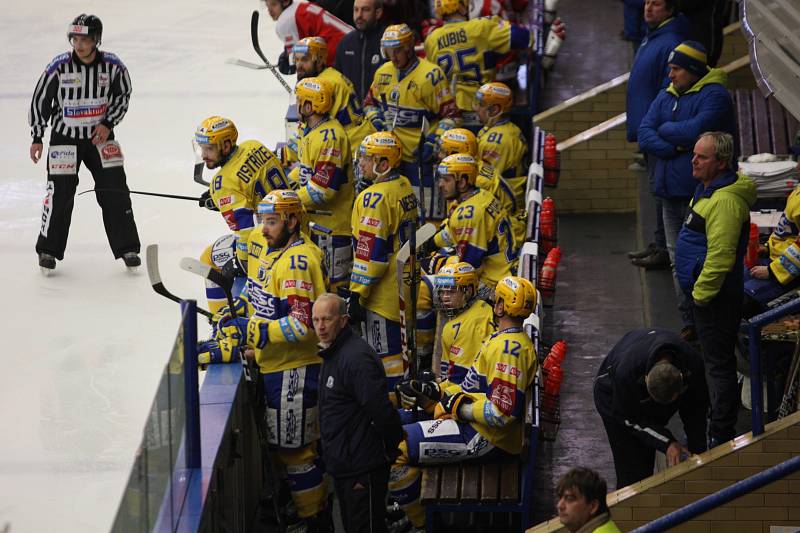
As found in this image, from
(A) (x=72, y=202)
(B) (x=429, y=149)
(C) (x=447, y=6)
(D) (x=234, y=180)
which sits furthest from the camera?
(A) (x=72, y=202)

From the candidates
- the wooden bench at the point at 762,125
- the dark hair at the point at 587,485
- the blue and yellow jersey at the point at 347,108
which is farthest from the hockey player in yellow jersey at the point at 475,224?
the dark hair at the point at 587,485

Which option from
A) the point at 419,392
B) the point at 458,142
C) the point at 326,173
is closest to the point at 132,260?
the point at 326,173

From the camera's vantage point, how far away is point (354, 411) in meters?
5.44

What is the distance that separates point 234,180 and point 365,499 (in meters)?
2.20

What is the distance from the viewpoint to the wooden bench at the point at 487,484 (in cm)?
552

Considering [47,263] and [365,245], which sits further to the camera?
[47,263]

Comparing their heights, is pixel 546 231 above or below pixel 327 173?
below

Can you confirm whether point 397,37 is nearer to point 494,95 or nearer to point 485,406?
point 494,95

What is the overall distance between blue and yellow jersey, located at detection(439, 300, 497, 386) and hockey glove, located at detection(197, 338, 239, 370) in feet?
3.11

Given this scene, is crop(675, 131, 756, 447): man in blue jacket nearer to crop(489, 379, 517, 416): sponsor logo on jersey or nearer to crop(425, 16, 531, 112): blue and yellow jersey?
crop(489, 379, 517, 416): sponsor logo on jersey

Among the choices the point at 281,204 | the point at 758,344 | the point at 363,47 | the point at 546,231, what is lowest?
the point at 758,344

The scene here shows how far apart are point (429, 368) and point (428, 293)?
47 centimetres

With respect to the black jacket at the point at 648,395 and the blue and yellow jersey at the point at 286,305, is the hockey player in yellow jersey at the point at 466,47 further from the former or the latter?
the black jacket at the point at 648,395

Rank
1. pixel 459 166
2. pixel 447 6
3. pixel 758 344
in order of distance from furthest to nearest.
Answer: pixel 447 6, pixel 459 166, pixel 758 344
